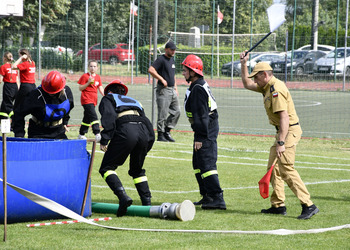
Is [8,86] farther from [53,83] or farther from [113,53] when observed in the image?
[113,53]

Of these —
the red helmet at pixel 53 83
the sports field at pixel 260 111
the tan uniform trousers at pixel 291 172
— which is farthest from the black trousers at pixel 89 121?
the tan uniform trousers at pixel 291 172

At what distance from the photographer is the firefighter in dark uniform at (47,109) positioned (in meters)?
7.99

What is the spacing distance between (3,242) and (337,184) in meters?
5.90

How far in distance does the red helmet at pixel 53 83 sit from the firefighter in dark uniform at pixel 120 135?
65 centimetres

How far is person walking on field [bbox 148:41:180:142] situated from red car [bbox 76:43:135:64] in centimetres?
967

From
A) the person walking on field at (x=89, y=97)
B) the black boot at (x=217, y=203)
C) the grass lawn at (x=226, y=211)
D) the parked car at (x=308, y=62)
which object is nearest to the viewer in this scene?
the grass lawn at (x=226, y=211)

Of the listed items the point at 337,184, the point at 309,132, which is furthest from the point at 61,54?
the point at 337,184

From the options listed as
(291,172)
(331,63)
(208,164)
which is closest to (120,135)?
(208,164)

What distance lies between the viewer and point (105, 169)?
24.9 feet

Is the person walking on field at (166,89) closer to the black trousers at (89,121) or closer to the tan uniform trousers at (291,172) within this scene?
the black trousers at (89,121)

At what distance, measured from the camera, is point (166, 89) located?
1462cm

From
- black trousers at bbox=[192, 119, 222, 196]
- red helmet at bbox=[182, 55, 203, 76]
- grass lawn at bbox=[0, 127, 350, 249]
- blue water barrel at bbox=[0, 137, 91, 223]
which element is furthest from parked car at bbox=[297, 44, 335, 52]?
blue water barrel at bbox=[0, 137, 91, 223]

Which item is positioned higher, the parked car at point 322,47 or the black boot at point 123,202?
the parked car at point 322,47

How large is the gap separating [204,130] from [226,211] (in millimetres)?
1073
